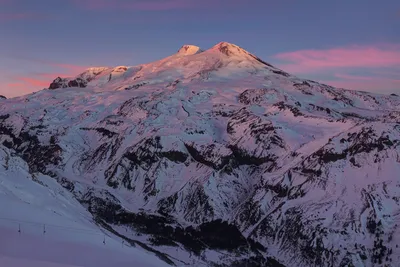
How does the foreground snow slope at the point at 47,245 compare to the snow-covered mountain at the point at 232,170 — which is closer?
the foreground snow slope at the point at 47,245

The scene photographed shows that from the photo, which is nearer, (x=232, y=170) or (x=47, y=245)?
(x=47, y=245)

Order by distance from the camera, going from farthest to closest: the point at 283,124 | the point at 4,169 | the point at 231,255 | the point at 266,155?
the point at 283,124 → the point at 266,155 → the point at 231,255 → the point at 4,169

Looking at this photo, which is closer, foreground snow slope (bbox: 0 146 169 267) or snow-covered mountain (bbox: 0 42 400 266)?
foreground snow slope (bbox: 0 146 169 267)

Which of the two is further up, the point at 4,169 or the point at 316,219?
the point at 4,169

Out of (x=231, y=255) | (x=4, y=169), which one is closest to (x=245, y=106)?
(x=231, y=255)

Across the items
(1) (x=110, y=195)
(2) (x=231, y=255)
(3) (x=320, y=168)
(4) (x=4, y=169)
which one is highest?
(4) (x=4, y=169)

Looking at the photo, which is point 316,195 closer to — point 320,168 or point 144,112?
point 320,168

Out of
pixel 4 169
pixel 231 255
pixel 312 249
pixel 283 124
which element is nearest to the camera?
pixel 4 169

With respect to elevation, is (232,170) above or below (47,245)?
below
